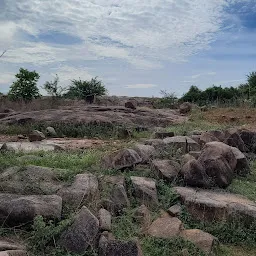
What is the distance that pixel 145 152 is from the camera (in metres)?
5.88

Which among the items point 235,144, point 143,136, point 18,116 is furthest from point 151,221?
point 18,116

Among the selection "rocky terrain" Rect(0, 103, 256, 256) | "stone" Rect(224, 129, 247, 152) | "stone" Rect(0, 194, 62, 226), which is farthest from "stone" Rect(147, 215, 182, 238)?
"stone" Rect(224, 129, 247, 152)

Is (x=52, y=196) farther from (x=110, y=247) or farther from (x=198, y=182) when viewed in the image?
(x=198, y=182)

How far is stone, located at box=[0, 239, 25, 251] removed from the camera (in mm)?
3170

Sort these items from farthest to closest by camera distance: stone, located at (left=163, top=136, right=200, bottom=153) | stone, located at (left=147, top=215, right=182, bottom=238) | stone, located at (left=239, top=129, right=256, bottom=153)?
1. stone, located at (left=239, top=129, right=256, bottom=153)
2. stone, located at (left=163, top=136, right=200, bottom=153)
3. stone, located at (left=147, top=215, right=182, bottom=238)

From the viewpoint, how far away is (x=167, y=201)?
4.59 m

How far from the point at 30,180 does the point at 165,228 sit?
1.38m

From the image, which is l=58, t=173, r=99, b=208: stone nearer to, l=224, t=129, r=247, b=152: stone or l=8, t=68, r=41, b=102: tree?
l=224, t=129, r=247, b=152: stone

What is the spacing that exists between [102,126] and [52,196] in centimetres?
644

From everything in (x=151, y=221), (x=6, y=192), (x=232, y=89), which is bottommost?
A: (x=151, y=221)

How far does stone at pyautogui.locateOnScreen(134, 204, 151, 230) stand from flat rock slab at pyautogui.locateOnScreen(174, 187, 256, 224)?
22.5 inches

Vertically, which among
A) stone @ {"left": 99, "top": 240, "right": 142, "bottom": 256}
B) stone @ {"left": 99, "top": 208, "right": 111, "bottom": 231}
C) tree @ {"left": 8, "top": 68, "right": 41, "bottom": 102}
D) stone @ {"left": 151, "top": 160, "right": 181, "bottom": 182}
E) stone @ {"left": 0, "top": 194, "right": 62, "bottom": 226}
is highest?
tree @ {"left": 8, "top": 68, "right": 41, "bottom": 102}

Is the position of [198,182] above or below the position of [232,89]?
below

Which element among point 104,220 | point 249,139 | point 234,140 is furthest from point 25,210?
point 249,139
